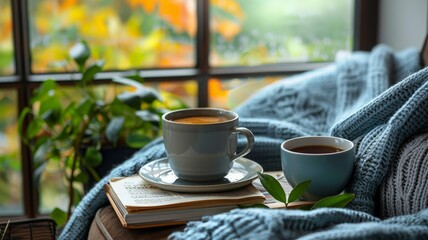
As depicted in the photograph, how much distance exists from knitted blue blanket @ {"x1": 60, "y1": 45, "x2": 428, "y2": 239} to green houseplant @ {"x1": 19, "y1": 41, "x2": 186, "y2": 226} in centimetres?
32

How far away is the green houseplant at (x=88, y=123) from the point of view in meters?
1.89

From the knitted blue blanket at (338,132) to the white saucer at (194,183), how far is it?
88 millimetres

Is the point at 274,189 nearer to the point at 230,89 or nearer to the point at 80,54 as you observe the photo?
the point at 80,54

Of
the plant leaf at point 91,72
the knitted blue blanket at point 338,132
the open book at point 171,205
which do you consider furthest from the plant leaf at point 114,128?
the open book at point 171,205

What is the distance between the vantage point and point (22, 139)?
2.15 m

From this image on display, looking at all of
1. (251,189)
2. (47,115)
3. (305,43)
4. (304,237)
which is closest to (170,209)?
(251,189)

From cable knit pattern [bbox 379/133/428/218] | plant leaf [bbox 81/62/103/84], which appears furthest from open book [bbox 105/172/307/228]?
plant leaf [bbox 81/62/103/84]

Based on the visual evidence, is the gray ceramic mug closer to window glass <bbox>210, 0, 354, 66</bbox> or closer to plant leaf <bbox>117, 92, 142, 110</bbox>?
plant leaf <bbox>117, 92, 142, 110</bbox>

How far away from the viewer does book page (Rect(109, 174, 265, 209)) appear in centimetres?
119

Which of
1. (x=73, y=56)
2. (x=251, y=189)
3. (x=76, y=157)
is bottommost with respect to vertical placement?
(x=76, y=157)

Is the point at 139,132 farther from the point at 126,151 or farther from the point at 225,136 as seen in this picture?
A: the point at 225,136

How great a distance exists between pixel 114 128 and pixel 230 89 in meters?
0.57

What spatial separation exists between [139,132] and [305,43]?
674 millimetres

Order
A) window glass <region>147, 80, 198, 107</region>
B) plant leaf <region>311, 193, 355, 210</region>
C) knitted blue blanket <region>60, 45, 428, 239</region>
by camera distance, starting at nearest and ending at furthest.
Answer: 1. knitted blue blanket <region>60, 45, 428, 239</region>
2. plant leaf <region>311, 193, 355, 210</region>
3. window glass <region>147, 80, 198, 107</region>
